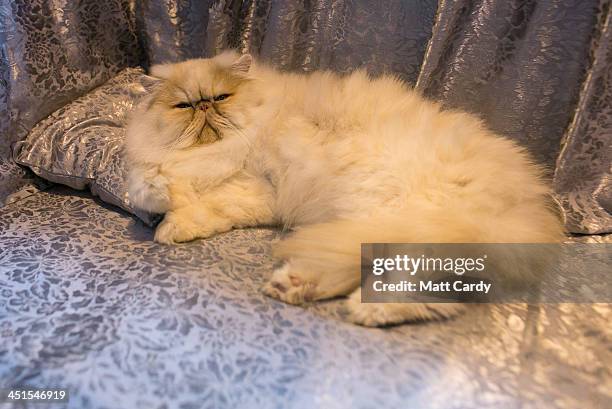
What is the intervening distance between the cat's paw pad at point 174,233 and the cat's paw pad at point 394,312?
0.56 meters

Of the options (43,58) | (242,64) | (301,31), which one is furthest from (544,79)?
(43,58)

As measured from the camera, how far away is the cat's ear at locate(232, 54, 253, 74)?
133cm

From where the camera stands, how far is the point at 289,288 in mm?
970

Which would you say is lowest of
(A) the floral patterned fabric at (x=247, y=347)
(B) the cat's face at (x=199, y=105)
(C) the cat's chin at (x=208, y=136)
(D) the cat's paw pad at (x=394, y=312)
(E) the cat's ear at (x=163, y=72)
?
(A) the floral patterned fabric at (x=247, y=347)

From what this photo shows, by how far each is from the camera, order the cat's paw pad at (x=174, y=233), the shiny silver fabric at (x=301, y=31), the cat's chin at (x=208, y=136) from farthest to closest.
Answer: the shiny silver fabric at (x=301, y=31) < the cat's chin at (x=208, y=136) < the cat's paw pad at (x=174, y=233)

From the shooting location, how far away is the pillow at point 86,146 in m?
1.39

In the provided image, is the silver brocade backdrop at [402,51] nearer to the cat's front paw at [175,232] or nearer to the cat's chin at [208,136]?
the cat's chin at [208,136]

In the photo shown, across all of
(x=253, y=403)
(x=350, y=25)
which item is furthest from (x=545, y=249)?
(x=350, y=25)

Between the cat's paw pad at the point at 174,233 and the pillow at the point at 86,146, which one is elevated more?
the pillow at the point at 86,146

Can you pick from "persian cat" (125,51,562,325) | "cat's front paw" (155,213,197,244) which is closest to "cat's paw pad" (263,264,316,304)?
"persian cat" (125,51,562,325)

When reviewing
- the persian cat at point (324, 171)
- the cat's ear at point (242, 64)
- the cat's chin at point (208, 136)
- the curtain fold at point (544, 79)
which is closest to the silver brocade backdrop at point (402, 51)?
the curtain fold at point (544, 79)

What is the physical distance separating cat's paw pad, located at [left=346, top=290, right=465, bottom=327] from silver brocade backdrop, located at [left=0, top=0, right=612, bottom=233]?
720mm

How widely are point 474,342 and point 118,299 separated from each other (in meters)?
0.86

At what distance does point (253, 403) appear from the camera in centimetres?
74
